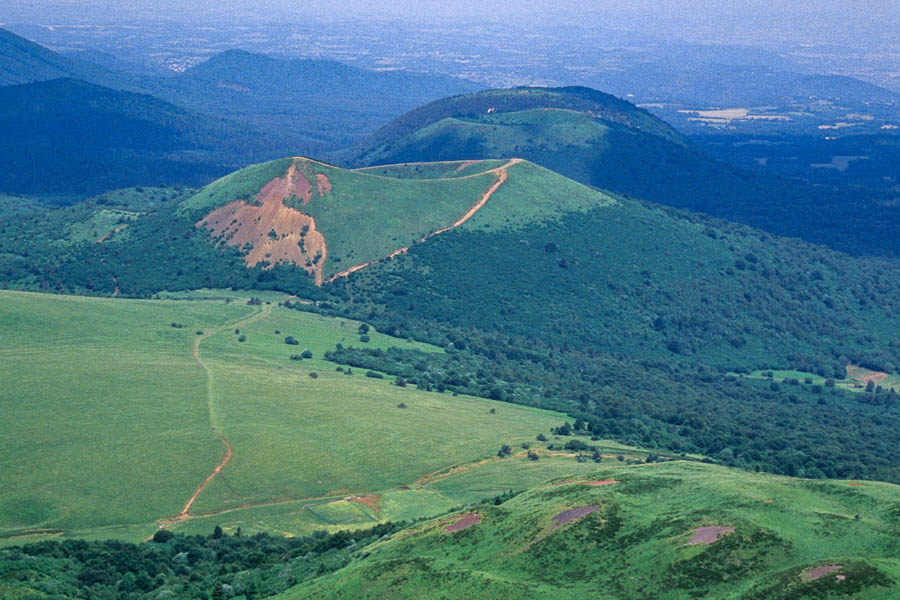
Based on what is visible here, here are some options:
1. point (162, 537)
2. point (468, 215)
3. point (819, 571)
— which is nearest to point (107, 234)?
point (468, 215)

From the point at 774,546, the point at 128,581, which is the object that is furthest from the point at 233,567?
the point at 774,546

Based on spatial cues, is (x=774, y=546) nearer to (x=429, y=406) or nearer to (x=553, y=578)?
(x=553, y=578)

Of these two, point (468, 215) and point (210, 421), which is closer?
point (210, 421)

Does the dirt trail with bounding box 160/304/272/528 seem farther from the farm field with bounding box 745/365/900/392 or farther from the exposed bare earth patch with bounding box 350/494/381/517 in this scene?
the farm field with bounding box 745/365/900/392

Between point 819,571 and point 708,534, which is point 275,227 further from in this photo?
point 819,571

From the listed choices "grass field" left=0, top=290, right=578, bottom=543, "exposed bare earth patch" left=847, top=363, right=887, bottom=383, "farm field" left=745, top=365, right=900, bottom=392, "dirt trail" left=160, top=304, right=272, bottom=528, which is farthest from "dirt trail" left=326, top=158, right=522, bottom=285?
"exposed bare earth patch" left=847, top=363, right=887, bottom=383

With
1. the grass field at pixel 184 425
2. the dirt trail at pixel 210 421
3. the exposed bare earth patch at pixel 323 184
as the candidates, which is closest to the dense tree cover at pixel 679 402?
the grass field at pixel 184 425
